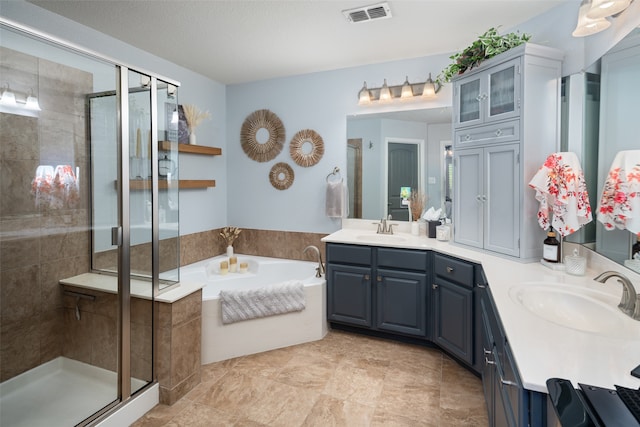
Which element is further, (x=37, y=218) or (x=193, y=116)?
(x=193, y=116)

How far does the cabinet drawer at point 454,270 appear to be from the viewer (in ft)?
7.90

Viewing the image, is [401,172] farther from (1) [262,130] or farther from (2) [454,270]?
(1) [262,130]

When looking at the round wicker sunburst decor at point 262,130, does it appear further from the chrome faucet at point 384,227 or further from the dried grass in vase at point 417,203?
the dried grass in vase at point 417,203

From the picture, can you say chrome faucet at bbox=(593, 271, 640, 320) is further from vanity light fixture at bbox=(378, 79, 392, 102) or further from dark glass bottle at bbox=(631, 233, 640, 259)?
vanity light fixture at bbox=(378, 79, 392, 102)

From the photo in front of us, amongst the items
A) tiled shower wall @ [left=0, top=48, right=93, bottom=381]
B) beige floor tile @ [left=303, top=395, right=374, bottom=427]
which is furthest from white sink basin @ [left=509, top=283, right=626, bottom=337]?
tiled shower wall @ [left=0, top=48, right=93, bottom=381]

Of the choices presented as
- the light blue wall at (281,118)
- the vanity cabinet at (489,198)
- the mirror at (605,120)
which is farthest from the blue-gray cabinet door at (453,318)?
the light blue wall at (281,118)

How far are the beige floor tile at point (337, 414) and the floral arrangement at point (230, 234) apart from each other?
2310 mm

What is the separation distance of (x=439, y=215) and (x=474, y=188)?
669mm

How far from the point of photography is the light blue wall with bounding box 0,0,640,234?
11.2ft

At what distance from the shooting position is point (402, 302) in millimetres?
2900

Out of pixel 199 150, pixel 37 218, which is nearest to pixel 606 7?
pixel 199 150

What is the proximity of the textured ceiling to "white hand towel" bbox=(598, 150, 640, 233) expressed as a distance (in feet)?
4.35

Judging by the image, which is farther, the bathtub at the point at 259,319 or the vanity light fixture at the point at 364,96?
the vanity light fixture at the point at 364,96

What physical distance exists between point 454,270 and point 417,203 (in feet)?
3.20
